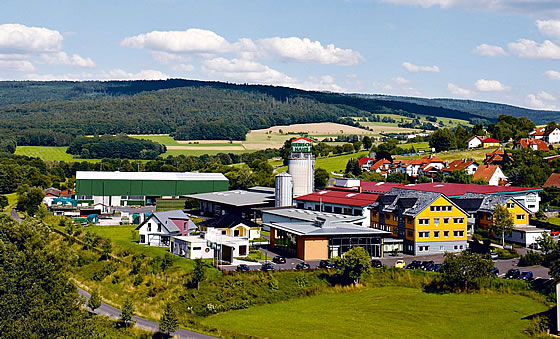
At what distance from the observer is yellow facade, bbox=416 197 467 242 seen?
67.8 meters

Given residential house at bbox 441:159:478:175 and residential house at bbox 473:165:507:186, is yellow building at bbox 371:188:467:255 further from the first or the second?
residential house at bbox 441:159:478:175

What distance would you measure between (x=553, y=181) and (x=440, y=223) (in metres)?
36.6

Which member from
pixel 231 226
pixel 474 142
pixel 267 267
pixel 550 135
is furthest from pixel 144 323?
pixel 550 135

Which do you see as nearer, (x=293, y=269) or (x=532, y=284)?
(x=532, y=284)

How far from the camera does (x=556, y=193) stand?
91.0 metres

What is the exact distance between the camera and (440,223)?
225 ft

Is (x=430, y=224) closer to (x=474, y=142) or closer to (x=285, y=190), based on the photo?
(x=285, y=190)

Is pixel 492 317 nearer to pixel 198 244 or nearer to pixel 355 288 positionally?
pixel 355 288

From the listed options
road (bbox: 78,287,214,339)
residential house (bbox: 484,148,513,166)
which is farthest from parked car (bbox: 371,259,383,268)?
residential house (bbox: 484,148,513,166)

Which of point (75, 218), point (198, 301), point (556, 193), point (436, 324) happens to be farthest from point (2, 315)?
point (556, 193)

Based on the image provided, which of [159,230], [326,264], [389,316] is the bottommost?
[389,316]

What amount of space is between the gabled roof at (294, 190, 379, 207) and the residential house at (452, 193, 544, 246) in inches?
420

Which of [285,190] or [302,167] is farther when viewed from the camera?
[302,167]

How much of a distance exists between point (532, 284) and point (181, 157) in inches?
5267
